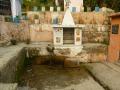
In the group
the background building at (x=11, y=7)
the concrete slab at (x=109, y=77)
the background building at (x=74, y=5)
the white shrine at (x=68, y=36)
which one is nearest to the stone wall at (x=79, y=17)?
the background building at (x=74, y=5)

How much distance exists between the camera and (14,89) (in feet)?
16.7

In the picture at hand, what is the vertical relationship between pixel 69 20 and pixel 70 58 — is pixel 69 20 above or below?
above

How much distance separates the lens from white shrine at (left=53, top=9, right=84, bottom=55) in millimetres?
14133

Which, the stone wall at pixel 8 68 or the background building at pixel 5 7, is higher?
the background building at pixel 5 7

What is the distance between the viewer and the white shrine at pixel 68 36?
14133mm

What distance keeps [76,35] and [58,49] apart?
1.65 meters

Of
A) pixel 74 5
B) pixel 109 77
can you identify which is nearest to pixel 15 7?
pixel 74 5

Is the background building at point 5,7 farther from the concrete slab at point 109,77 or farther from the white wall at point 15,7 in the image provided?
the concrete slab at point 109,77

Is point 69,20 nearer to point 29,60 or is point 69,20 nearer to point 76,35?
point 76,35

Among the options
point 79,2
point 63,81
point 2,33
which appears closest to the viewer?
point 63,81

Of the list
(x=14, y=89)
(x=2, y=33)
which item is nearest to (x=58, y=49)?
Answer: (x=2, y=33)

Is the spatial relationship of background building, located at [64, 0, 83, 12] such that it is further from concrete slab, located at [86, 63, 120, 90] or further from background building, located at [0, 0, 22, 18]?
concrete slab, located at [86, 63, 120, 90]

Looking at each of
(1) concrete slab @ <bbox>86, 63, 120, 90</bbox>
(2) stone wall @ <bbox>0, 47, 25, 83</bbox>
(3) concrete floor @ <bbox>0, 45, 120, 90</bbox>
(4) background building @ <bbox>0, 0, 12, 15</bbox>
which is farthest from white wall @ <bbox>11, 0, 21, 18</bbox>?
(1) concrete slab @ <bbox>86, 63, 120, 90</bbox>

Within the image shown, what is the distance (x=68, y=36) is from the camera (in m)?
14.8
